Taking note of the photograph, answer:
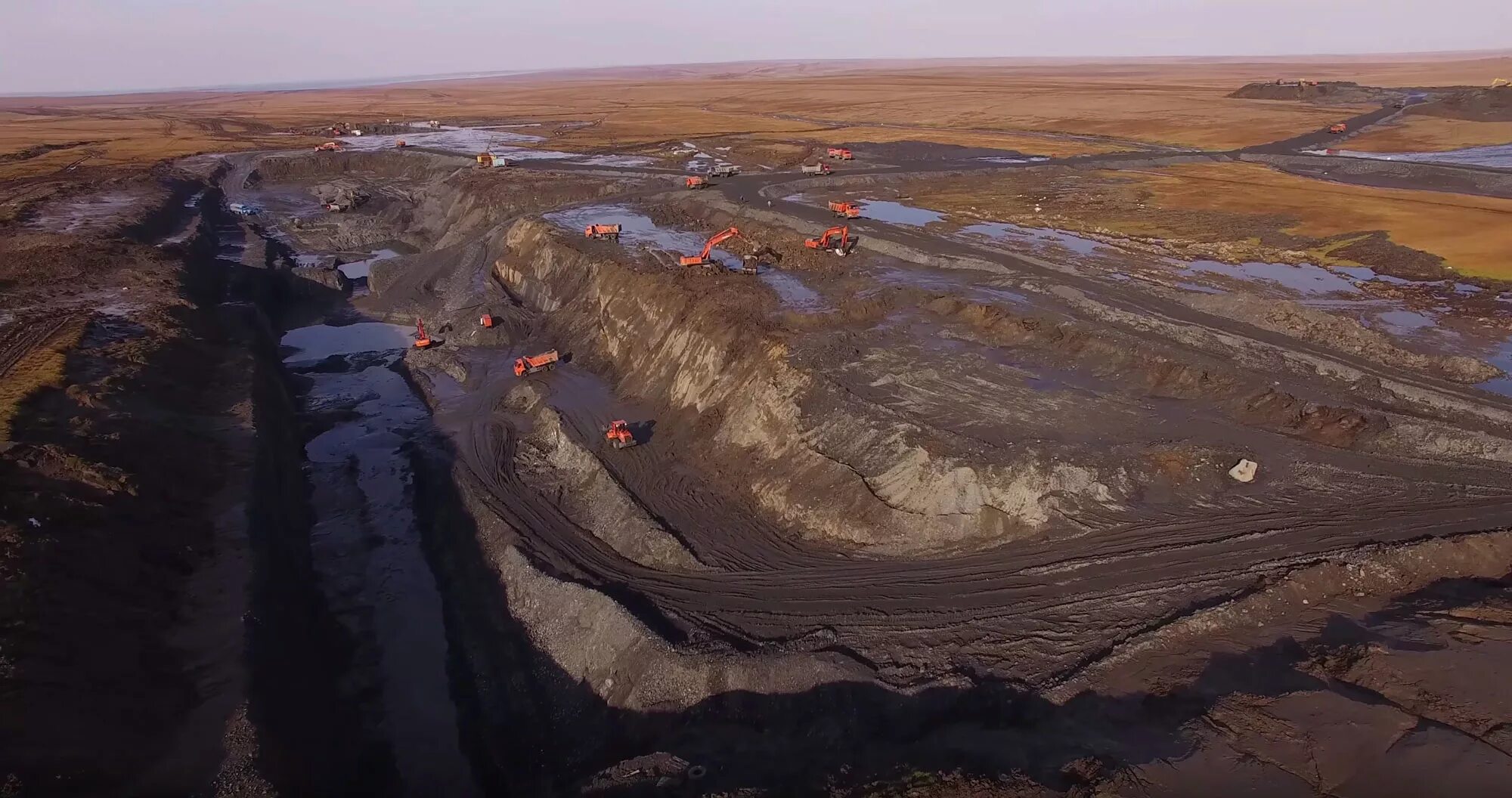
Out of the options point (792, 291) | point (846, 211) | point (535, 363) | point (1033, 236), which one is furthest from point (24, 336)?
point (1033, 236)

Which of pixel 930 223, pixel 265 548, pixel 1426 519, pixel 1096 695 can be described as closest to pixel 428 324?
pixel 265 548

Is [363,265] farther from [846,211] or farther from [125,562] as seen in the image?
[125,562]

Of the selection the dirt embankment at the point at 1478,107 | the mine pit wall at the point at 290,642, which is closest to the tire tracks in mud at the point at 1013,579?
the mine pit wall at the point at 290,642

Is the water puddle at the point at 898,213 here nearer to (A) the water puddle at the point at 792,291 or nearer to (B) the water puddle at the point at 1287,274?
(A) the water puddle at the point at 792,291

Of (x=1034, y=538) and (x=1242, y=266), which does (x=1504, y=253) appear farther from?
(x=1034, y=538)

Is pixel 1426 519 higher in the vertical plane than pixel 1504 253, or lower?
lower

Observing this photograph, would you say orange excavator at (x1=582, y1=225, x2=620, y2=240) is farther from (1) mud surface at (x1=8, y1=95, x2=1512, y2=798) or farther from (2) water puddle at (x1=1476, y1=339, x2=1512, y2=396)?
(2) water puddle at (x1=1476, y1=339, x2=1512, y2=396)

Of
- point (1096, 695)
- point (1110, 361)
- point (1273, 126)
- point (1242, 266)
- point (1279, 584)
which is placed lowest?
point (1096, 695)
